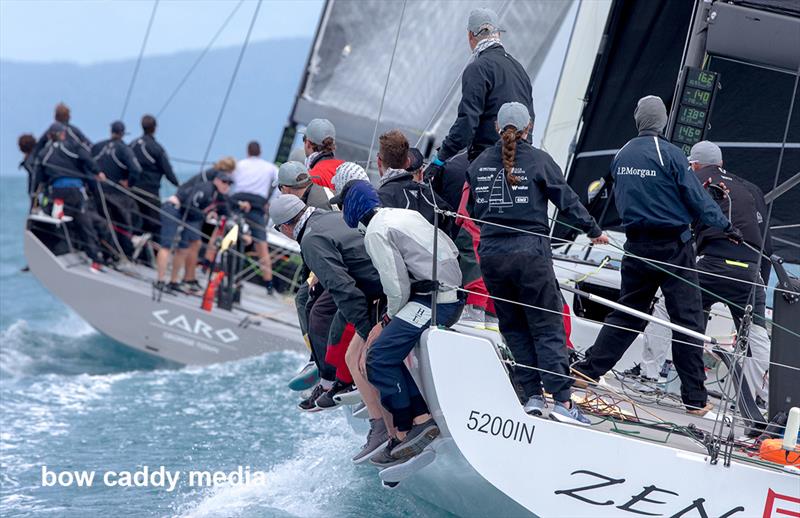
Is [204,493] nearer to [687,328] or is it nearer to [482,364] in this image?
[482,364]

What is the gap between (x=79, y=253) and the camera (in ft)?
38.0

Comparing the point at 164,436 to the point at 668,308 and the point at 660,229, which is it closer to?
the point at 668,308

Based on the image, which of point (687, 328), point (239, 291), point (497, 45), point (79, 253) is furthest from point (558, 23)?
point (687, 328)

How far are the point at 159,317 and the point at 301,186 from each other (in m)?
5.33

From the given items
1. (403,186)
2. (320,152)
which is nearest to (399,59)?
(320,152)

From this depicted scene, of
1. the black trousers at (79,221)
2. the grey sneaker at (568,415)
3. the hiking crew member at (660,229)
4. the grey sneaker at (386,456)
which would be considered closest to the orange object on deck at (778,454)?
the hiking crew member at (660,229)

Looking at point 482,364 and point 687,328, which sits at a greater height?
point 687,328

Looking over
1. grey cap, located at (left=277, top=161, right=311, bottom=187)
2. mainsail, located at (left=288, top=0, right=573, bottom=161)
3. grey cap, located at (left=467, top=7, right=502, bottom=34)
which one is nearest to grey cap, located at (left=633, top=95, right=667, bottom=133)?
grey cap, located at (left=467, top=7, right=502, bottom=34)

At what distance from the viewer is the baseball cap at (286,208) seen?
17.8ft

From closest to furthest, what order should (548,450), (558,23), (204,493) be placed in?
1. (548,450)
2. (204,493)
3. (558,23)

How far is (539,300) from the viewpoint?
4934 mm

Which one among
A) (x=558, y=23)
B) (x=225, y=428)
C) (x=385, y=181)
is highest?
(x=558, y=23)

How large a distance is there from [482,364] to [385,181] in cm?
111

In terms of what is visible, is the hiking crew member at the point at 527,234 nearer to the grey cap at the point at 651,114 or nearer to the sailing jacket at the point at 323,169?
the grey cap at the point at 651,114
